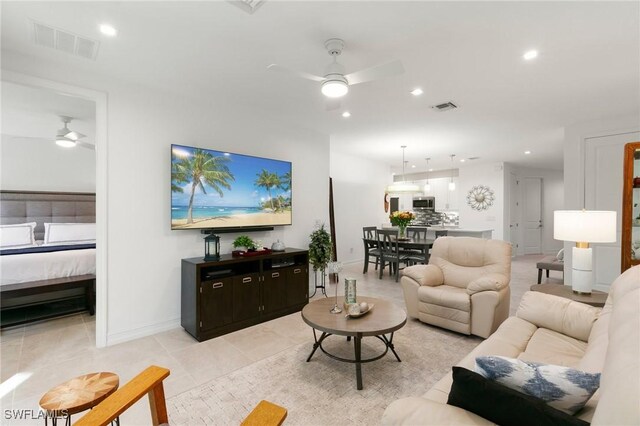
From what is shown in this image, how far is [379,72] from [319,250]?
2.83 meters

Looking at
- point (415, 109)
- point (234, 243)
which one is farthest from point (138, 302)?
point (415, 109)

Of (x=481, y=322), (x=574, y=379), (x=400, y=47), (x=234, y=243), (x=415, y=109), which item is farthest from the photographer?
(x=415, y=109)

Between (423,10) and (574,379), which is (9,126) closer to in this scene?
(423,10)

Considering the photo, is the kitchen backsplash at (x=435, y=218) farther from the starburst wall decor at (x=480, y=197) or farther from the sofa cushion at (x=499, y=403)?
the sofa cushion at (x=499, y=403)

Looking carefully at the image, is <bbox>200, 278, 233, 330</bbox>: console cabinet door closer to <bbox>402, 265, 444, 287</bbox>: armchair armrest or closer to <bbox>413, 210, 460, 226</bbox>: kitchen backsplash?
<bbox>402, 265, 444, 287</bbox>: armchair armrest

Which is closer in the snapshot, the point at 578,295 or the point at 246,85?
the point at 578,295

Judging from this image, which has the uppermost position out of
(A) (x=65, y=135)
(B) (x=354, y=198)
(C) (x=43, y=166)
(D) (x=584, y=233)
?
(A) (x=65, y=135)

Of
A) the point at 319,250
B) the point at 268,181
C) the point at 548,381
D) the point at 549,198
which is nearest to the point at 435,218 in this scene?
the point at 549,198

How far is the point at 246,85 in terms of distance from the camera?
3105mm

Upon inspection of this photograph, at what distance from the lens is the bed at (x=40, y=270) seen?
335cm

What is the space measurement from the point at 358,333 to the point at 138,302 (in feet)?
7.75

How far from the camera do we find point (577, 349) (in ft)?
6.03

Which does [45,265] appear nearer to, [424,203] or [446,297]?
[446,297]

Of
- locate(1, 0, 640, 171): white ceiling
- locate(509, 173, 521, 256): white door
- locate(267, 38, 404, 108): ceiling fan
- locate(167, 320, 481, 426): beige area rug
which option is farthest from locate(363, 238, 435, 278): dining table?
locate(509, 173, 521, 256): white door
